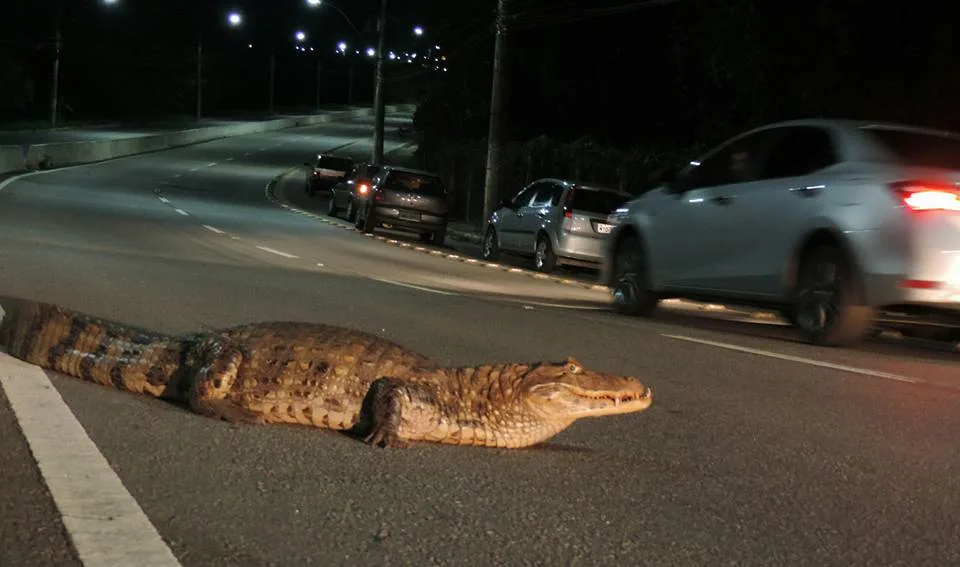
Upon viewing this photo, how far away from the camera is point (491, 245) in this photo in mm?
26578

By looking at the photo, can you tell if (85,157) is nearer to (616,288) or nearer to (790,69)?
(790,69)

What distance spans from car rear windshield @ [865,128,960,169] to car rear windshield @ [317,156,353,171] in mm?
38131

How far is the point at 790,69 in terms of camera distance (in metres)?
28.9

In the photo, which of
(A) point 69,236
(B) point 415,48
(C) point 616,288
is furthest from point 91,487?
(B) point 415,48

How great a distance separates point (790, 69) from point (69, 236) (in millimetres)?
16255

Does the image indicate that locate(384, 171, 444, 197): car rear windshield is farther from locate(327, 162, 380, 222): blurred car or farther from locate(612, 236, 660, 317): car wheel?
locate(612, 236, 660, 317): car wheel

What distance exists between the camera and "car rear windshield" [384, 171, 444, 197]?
31.0 m

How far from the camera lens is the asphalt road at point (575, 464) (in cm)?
482

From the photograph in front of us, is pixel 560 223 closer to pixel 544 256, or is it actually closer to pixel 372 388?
pixel 544 256

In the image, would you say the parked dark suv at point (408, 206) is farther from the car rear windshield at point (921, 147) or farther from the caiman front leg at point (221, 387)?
the caiman front leg at point (221, 387)

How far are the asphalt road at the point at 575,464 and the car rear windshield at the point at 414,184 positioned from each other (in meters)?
17.5

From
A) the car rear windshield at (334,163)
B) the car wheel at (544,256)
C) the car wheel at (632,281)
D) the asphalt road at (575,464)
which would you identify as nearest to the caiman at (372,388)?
the asphalt road at (575,464)

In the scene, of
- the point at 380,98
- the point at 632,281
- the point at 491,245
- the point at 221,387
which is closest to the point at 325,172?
the point at 380,98

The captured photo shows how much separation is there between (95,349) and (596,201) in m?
17.1
